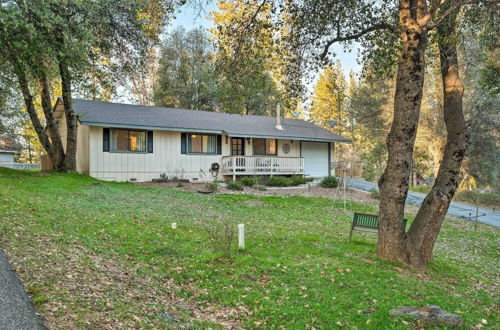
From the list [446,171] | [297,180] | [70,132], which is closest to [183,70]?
[70,132]

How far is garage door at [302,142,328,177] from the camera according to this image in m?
21.4

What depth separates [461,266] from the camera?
6.73 m

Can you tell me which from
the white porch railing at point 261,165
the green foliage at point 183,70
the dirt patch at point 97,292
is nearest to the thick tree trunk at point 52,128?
the white porch railing at point 261,165

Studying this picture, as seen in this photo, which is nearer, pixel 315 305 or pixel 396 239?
pixel 315 305

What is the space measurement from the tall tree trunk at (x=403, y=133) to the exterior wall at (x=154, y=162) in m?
13.1

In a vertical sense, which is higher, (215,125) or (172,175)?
(215,125)

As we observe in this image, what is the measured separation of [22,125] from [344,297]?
Answer: 32.7m

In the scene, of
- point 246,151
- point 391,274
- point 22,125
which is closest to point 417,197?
point 246,151

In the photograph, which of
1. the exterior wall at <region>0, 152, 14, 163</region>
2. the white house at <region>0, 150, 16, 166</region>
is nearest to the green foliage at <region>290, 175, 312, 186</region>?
the white house at <region>0, 150, 16, 166</region>

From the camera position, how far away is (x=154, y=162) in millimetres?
17031

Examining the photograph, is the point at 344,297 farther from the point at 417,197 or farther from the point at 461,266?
the point at 417,197

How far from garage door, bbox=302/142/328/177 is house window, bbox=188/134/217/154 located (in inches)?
243

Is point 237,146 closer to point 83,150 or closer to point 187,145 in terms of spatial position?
point 187,145

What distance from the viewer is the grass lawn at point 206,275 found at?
346 cm
